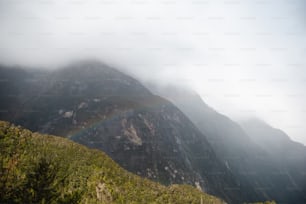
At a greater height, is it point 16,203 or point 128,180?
point 16,203

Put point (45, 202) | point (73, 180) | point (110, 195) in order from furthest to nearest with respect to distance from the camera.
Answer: point (110, 195) < point (73, 180) < point (45, 202)

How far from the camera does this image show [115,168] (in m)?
152

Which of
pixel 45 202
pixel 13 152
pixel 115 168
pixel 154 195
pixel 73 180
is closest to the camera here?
pixel 45 202

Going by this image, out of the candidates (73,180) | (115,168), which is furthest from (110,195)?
(115,168)

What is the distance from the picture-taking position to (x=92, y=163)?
141m

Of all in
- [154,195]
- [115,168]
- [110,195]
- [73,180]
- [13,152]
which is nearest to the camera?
[13,152]

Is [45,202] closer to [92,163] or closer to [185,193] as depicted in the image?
[92,163]

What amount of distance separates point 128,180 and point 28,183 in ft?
342

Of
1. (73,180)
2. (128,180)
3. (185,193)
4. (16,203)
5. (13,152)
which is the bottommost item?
(185,193)

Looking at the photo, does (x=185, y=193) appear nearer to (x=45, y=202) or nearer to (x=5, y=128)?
(x=5, y=128)

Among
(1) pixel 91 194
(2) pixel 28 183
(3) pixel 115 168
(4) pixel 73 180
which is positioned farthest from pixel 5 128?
(2) pixel 28 183

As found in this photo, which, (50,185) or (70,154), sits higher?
(50,185)

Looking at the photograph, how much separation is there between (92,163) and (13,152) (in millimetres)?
43650

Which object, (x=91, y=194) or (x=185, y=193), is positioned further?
(x=185, y=193)
